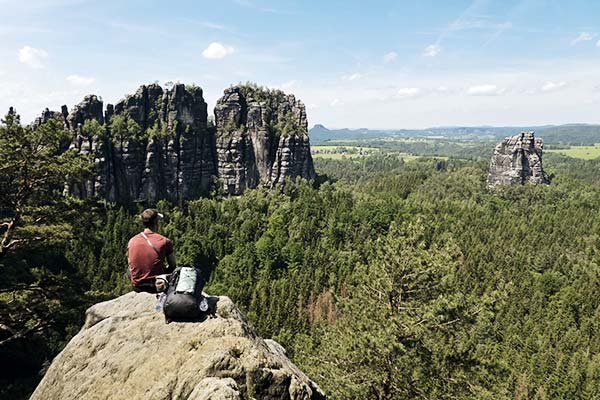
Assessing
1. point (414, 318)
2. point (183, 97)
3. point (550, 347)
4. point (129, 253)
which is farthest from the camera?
point (183, 97)

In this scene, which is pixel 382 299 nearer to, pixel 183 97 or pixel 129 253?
pixel 129 253

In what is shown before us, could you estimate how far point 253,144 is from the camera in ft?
298

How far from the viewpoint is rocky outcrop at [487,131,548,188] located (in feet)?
408

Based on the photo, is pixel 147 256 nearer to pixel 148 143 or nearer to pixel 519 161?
pixel 148 143

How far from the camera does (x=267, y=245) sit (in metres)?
67.6

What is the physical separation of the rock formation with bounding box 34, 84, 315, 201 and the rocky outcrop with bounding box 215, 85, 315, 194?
22cm

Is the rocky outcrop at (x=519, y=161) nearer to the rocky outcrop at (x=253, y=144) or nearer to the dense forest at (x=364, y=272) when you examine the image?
the dense forest at (x=364, y=272)

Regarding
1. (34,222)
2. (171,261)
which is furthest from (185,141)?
(171,261)

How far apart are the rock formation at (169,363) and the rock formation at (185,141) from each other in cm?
7186

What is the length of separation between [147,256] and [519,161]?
137 m

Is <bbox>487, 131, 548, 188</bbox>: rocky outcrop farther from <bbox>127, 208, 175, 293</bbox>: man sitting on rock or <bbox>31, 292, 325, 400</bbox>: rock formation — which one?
<bbox>31, 292, 325, 400</bbox>: rock formation

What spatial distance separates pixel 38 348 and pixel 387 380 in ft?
76.0

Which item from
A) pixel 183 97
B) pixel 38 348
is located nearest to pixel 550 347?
pixel 38 348

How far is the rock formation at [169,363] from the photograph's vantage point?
553 cm
